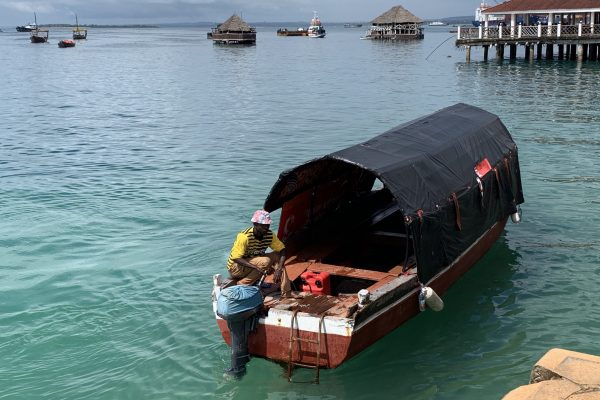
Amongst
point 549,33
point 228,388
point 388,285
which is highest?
point 549,33

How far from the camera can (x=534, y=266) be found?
1375cm

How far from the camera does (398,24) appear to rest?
112188 millimetres

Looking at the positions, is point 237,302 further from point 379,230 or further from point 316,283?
point 379,230

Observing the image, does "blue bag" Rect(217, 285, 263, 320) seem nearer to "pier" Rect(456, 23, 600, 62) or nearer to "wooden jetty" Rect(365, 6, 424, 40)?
"pier" Rect(456, 23, 600, 62)

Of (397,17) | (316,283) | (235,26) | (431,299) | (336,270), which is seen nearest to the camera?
(431,299)

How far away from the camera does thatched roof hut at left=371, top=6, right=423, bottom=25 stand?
358 feet

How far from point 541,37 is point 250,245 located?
150ft

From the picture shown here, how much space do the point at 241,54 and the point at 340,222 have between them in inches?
3102

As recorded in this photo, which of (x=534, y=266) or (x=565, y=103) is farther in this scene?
(x=565, y=103)

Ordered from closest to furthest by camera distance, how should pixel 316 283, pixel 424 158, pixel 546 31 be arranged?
pixel 316 283 → pixel 424 158 → pixel 546 31

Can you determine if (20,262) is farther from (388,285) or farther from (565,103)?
(565,103)

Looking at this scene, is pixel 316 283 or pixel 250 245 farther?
pixel 316 283

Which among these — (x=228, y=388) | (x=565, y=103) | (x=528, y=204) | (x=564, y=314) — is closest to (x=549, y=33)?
(x=565, y=103)

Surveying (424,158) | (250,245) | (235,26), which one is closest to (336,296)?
(250,245)
